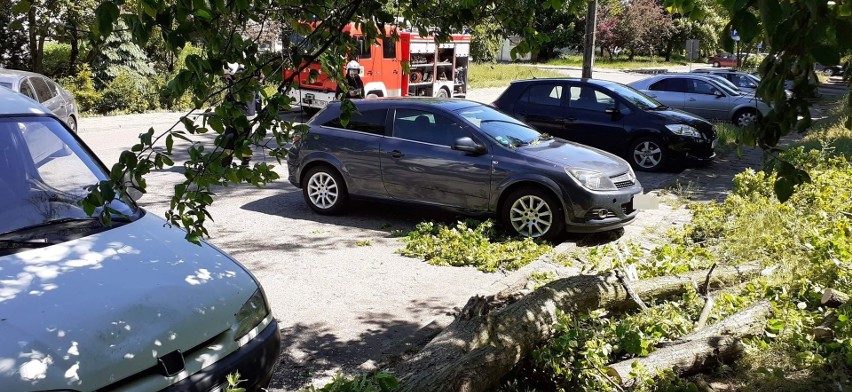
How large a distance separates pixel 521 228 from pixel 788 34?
6194 millimetres

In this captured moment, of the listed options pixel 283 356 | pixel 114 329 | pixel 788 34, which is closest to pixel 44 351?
pixel 114 329

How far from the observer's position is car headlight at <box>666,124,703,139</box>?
12.9m

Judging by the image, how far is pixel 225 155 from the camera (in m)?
3.25

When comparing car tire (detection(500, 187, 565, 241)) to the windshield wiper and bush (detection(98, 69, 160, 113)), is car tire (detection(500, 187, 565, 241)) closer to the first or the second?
the windshield wiper

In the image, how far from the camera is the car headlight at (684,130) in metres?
12.9

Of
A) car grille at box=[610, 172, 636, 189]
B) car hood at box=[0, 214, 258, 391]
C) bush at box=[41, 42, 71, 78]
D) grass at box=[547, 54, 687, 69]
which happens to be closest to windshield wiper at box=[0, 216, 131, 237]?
car hood at box=[0, 214, 258, 391]

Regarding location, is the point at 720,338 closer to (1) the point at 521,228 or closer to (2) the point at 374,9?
(2) the point at 374,9

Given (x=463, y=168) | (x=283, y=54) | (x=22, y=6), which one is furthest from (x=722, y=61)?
(x=22, y=6)

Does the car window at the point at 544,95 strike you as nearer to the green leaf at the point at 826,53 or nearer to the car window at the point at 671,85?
the car window at the point at 671,85

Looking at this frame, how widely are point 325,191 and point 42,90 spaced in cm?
751

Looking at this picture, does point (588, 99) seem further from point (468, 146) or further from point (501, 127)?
point (468, 146)

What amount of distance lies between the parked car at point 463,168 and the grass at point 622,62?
52056 mm

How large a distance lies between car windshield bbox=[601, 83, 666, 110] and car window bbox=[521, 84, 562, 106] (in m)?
0.85

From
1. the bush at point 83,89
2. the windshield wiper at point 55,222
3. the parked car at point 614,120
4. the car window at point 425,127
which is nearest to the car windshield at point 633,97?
the parked car at point 614,120
